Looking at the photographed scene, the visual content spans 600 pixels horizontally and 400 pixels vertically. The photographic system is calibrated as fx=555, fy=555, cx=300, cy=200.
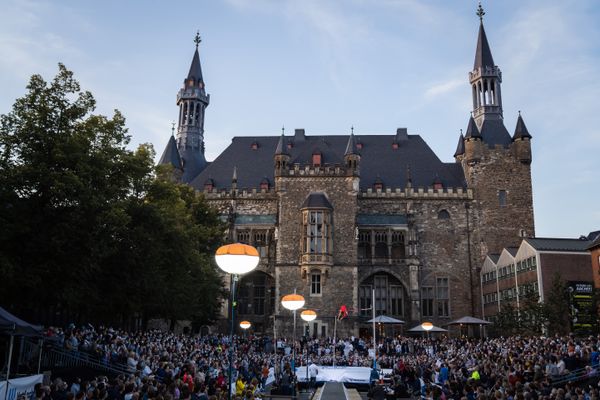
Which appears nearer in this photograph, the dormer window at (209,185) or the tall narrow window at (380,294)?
the tall narrow window at (380,294)

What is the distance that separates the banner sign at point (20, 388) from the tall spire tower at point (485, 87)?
45.1 m

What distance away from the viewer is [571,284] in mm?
32625

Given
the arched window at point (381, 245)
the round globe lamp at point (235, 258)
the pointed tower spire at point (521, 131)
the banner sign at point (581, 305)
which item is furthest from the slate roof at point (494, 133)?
the round globe lamp at point (235, 258)

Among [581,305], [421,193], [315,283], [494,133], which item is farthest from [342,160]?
[581,305]

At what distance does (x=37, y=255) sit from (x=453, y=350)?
877 inches

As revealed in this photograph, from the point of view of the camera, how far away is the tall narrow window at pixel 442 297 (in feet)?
149

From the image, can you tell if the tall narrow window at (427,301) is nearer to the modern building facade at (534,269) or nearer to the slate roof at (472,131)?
the modern building facade at (534,269)

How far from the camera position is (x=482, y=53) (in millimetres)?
54094

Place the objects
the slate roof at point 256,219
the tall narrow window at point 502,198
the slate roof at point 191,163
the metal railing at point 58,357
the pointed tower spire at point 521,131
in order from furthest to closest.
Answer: the slate roof at point 191,163, the pointed tower spire at point 521,131, the tall narrow window at point 502,198, the slate roof at point 256,219, the metal railing at point 58,357

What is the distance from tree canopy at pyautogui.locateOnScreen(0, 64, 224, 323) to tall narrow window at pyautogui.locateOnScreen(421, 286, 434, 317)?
24.2 metres

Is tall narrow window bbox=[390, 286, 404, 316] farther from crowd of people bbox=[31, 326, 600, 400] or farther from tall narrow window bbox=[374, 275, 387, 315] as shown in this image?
crowd of people bbox=[31, 326, 600, 400]

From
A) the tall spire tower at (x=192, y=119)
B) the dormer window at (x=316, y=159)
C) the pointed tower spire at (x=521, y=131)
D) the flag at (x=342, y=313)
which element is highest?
the tall spire tower at (x=192, y=119)

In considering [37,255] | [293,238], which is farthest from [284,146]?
[37,255]

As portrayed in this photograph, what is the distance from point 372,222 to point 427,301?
7.83 meters
